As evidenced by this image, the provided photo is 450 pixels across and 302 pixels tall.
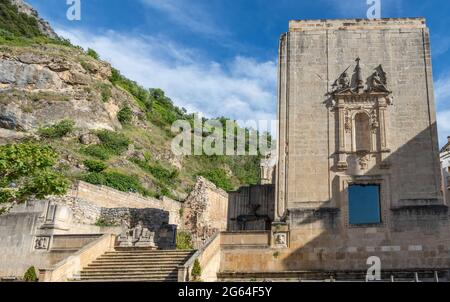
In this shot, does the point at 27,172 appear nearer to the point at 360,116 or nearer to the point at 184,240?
the point at 360,116

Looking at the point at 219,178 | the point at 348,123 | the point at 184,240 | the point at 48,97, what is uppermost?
the point at 48,97

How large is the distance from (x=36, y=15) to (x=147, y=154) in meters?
34.4

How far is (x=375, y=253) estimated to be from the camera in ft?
56.7

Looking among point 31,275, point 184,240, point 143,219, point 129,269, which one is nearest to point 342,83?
point 129,269

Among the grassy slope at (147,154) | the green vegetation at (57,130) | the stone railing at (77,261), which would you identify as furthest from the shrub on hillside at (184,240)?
the green vegetation at (57,130)

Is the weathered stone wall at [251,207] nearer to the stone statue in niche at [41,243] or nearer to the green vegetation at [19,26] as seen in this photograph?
the stone statue in niche at [41,243]

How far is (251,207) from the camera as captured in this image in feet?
72.2

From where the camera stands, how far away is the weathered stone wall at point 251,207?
851 inches

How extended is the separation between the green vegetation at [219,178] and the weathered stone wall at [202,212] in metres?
16.0

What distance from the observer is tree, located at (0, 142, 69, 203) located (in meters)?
13.8

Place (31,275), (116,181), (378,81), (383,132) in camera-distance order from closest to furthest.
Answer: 1. (31,275)
2. (383,132)
3. (378,81)
4. (116,181)

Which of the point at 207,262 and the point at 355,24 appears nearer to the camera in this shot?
the point at 207,262

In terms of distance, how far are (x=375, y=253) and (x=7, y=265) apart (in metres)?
12.9
